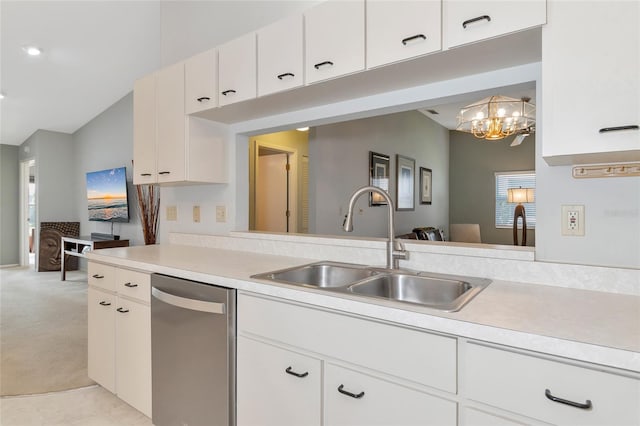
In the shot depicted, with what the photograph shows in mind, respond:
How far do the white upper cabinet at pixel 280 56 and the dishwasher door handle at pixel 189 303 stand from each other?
1092 mm

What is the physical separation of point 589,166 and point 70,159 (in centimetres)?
825

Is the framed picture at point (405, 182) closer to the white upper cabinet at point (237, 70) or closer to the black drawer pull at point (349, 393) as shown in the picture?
the white upper cabinet at point (237, 70)

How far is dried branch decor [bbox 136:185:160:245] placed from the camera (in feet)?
15.6

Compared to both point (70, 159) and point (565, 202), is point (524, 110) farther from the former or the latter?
point (70, 159)

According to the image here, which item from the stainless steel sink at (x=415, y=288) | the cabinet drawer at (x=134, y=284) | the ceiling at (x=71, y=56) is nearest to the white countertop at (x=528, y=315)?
the stainless steel sink at (x=415, y=288)

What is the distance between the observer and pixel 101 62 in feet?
15.8

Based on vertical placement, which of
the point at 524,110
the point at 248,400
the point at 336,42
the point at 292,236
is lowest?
the point at 248,400

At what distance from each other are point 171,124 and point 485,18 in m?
1.96

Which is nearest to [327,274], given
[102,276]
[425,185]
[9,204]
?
[102,276]

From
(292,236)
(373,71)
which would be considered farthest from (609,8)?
(292,236)

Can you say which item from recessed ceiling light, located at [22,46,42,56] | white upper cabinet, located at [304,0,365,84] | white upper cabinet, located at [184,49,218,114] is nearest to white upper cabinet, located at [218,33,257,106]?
white upper cabinet, located at [184,49,218,114]

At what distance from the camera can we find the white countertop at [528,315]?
843 mm

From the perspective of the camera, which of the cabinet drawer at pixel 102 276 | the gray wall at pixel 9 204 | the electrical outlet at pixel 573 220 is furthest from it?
the gray wall at pixel 9 204

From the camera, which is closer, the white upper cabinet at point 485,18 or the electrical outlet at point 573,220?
the white upper cabinet at point 485,18
